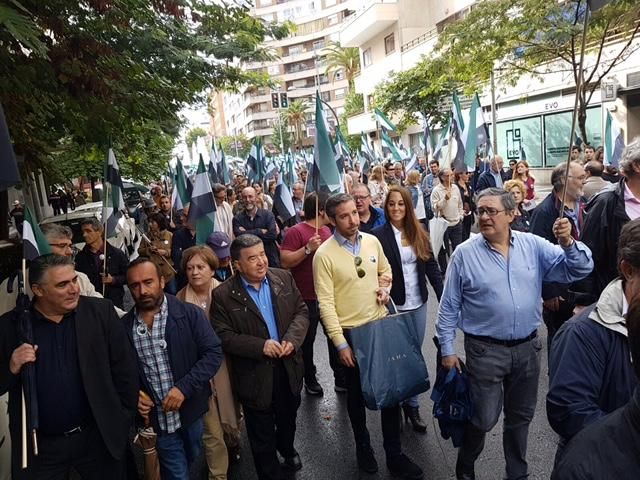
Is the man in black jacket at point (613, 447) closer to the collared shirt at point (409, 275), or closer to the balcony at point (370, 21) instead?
the collared shirt at point (409, 275)

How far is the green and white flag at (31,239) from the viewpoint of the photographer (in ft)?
11.0

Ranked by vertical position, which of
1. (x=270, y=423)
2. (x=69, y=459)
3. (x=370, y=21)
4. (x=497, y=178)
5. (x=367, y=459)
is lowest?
(x=367, y=459)

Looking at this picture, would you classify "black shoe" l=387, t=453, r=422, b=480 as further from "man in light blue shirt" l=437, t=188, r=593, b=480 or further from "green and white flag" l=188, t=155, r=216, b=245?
"green and white flag" l=188, t=155, r=216, b=245

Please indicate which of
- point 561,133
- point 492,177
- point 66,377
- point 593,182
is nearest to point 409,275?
point 66,377

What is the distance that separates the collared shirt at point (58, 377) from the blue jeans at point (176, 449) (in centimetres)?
61

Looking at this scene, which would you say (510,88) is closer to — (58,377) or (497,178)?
(497,178)

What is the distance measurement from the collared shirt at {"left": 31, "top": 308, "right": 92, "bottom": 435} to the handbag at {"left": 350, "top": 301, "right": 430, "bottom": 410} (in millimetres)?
1606

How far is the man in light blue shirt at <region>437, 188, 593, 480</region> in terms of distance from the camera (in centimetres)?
305

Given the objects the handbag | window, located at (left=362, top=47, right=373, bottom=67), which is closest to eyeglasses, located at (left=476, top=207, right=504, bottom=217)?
the handbag

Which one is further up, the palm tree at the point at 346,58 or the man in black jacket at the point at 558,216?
the palm tree at the point at 346,58

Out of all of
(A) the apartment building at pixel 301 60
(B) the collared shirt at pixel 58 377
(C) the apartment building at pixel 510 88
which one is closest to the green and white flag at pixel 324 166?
(B) the collared shirt at pixel 58 377

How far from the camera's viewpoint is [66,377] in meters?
2.76

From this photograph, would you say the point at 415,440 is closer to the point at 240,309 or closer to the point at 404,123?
the point at 240,309

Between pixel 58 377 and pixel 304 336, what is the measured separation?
1477 millimetres
